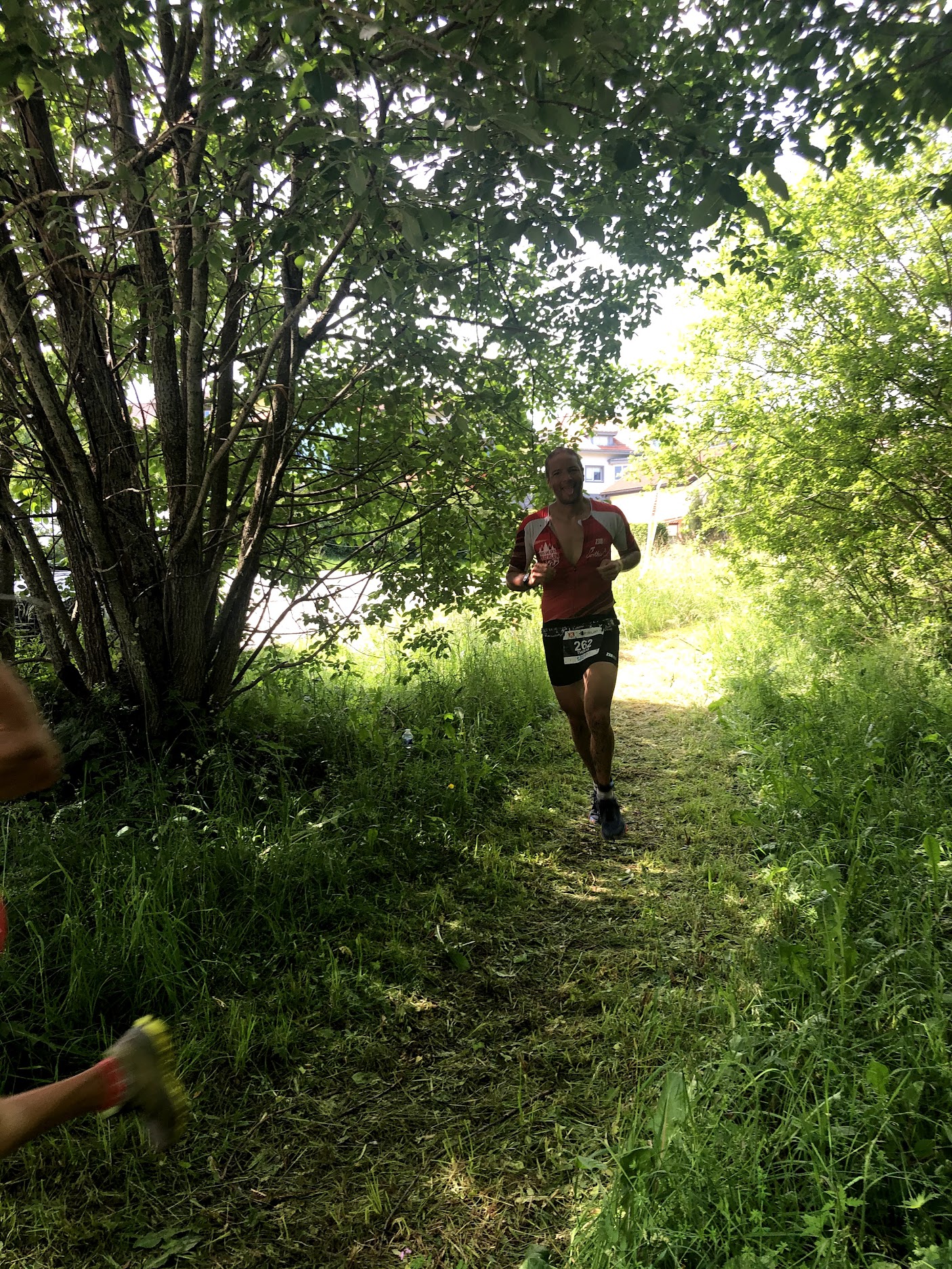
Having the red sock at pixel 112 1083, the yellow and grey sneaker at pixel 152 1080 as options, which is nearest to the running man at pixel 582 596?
the yellow and grey sneaker at pixel 152 1080

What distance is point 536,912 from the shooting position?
3357 millimetres

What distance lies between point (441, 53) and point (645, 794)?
391cm

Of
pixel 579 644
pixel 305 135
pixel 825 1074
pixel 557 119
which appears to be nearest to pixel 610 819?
pixel 579 644

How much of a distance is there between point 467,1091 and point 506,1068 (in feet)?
0.52

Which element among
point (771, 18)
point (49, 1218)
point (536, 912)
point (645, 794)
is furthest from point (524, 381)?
point (49, 1218)

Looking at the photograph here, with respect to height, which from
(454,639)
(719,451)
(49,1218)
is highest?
(719,451)

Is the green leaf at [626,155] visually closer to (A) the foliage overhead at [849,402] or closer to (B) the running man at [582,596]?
(B) the running man at [582,596]

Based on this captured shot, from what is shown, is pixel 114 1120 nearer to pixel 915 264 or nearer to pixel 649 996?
pixel 649 996

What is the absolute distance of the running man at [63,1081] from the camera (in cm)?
155

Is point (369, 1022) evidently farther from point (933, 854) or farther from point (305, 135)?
point (305, 135)

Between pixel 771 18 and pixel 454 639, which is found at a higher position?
pixel 771 18

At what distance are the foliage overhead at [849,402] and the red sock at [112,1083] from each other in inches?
200

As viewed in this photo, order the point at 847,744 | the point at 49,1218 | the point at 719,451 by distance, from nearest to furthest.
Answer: the point at 49,1218
the point at 847,744
the point at 719,451

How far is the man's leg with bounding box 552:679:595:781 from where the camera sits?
13.8 feet
